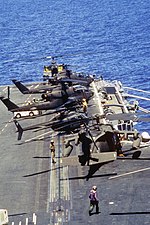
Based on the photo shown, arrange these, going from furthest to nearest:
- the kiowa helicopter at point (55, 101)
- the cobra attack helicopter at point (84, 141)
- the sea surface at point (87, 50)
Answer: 1. the sea surface at point (87, 50)
2. the kiowa helicopter at point (55, 101)
3. the cobra attack helicopter at point (84, 141)

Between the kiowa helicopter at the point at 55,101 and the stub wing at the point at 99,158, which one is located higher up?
the kiowa helicopter at the point at 55,101

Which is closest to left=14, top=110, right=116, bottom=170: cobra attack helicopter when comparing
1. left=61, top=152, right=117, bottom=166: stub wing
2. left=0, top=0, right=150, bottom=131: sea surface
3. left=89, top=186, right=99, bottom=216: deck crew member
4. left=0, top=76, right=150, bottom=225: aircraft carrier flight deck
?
left=61, top=152, right=117, bottom=166: stub wing

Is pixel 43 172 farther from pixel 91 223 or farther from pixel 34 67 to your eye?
pixel 34 67

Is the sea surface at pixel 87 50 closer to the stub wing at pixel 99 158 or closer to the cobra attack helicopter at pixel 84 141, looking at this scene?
the cobra attack helicopter at pixel 84 141

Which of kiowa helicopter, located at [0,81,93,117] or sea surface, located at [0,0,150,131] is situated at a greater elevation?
sea surface, located at [0,0,150,131]

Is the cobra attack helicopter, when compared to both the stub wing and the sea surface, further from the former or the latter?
the sea surface

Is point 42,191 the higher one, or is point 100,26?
point 100,26

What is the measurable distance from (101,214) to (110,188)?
512 cm

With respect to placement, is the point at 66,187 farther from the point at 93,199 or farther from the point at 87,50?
the point at 87,50

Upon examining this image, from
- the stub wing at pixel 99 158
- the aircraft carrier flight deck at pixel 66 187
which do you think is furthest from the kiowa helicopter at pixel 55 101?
the stub wing at pixel 99 158

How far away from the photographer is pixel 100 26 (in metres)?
186

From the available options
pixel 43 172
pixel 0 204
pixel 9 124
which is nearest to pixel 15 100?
pixel 9 124

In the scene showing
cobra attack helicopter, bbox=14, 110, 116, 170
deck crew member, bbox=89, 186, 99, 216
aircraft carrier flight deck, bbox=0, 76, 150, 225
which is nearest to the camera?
deck crew member, bbox=89, 186, 99, 216

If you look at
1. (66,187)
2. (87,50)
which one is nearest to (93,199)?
(66,187)
